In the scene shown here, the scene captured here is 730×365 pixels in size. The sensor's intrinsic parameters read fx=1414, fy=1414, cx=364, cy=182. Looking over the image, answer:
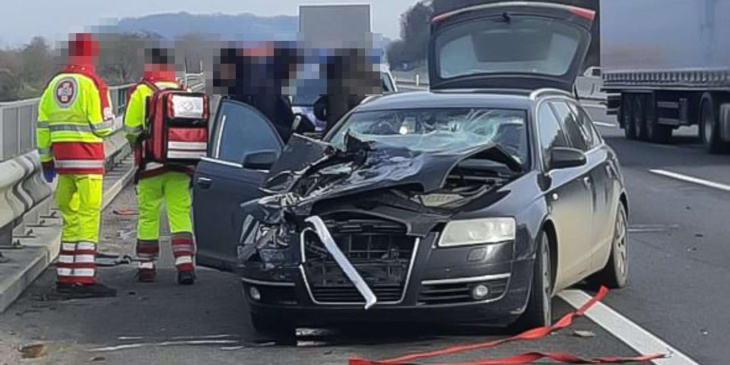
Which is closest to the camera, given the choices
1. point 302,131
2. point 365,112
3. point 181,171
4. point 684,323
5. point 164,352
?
point 164,352

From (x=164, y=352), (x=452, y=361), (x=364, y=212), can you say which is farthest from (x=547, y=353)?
(x=164, y=352)

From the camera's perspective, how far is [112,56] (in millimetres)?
11539

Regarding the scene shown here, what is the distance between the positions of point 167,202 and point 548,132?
320 cm

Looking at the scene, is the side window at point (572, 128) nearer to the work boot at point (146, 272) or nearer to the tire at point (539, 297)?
the tire at point (539, 297)

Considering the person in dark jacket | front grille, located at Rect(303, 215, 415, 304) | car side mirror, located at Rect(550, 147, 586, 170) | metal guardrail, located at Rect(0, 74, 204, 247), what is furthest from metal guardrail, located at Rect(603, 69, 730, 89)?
front grille, located at Rect(303, 215, 415, 304)

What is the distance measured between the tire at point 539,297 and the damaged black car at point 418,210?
Result: 0.03ft

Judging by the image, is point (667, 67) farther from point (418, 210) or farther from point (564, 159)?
point (418, 210)

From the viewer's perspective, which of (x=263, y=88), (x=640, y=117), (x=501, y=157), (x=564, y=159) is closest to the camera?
(x=501, y=157)

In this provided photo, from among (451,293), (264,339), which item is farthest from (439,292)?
(264,339)

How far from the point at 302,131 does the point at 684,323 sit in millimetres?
4015

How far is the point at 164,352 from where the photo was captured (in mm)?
8461

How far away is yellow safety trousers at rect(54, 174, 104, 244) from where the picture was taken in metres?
10.6

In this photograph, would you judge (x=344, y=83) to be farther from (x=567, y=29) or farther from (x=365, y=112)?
(x=567, y=29)

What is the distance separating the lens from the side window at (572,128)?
1042 centimetres
